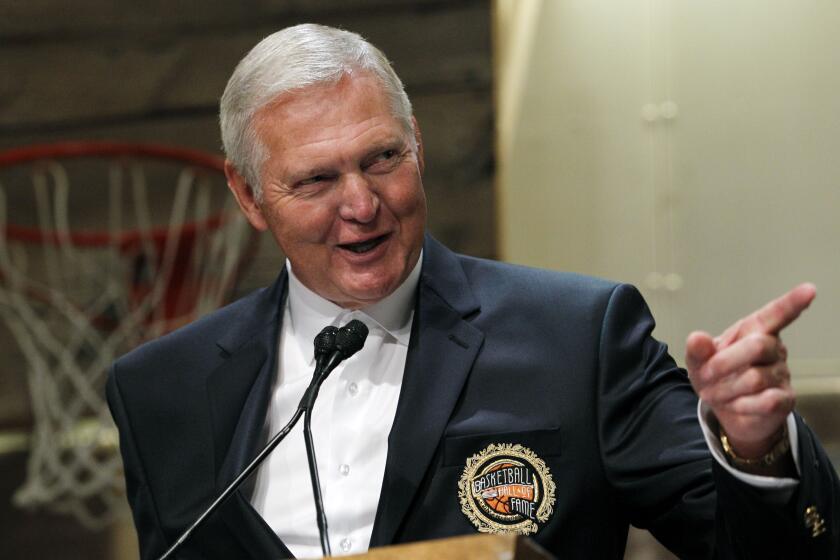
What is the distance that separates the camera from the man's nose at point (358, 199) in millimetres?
1726

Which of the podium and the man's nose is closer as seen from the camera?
the podium

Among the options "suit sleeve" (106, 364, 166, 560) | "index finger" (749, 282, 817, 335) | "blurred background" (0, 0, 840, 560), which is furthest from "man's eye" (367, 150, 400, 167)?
"blurred background" (0, 0, 840, 560)

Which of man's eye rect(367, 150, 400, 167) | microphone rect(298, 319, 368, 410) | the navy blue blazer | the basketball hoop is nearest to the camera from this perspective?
microphone rect(298, 319, 368, 410)

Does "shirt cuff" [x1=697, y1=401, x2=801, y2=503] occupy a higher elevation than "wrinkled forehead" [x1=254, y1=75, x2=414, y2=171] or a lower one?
lower

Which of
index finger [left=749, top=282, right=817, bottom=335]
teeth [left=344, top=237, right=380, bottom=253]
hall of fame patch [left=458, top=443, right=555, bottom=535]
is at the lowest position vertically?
hall of fame patch [left=458, top=443, right=555, bottom=535]

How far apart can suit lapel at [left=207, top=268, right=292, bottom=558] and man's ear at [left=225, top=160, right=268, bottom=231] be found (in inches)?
4.3

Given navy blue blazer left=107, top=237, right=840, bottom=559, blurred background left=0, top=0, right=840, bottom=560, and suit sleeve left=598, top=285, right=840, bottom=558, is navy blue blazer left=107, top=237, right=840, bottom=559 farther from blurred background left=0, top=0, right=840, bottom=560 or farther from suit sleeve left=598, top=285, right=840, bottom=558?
blurred background left=0, top=0, right=840, bottom=560

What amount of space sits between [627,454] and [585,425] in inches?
2.9

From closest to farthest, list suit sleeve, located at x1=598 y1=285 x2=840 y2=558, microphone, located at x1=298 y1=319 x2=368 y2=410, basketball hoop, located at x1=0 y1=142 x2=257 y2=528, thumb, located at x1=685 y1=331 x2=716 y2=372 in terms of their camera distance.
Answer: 1. thumb, located at x1=685 y1=331 x2=716 y2=372
2. suit sleeve, located at x1=598 y1=285 x2=840 y2=558
3. microphone, located at x1=298 y1=319 x2=368 y2=410
4. basketball hoop, located at x1=0 y1=142 x2=257 y2=528

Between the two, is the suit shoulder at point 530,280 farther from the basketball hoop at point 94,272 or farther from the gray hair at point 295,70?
the basketball hoop at point 94,272

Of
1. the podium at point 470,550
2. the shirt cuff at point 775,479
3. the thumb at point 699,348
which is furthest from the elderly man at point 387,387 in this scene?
the podium at point 470,550

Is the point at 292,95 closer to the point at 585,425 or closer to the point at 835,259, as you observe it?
the point at 585,425

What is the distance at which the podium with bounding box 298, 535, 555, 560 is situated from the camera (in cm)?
111

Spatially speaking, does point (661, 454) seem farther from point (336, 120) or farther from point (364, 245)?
point (336, 120)
